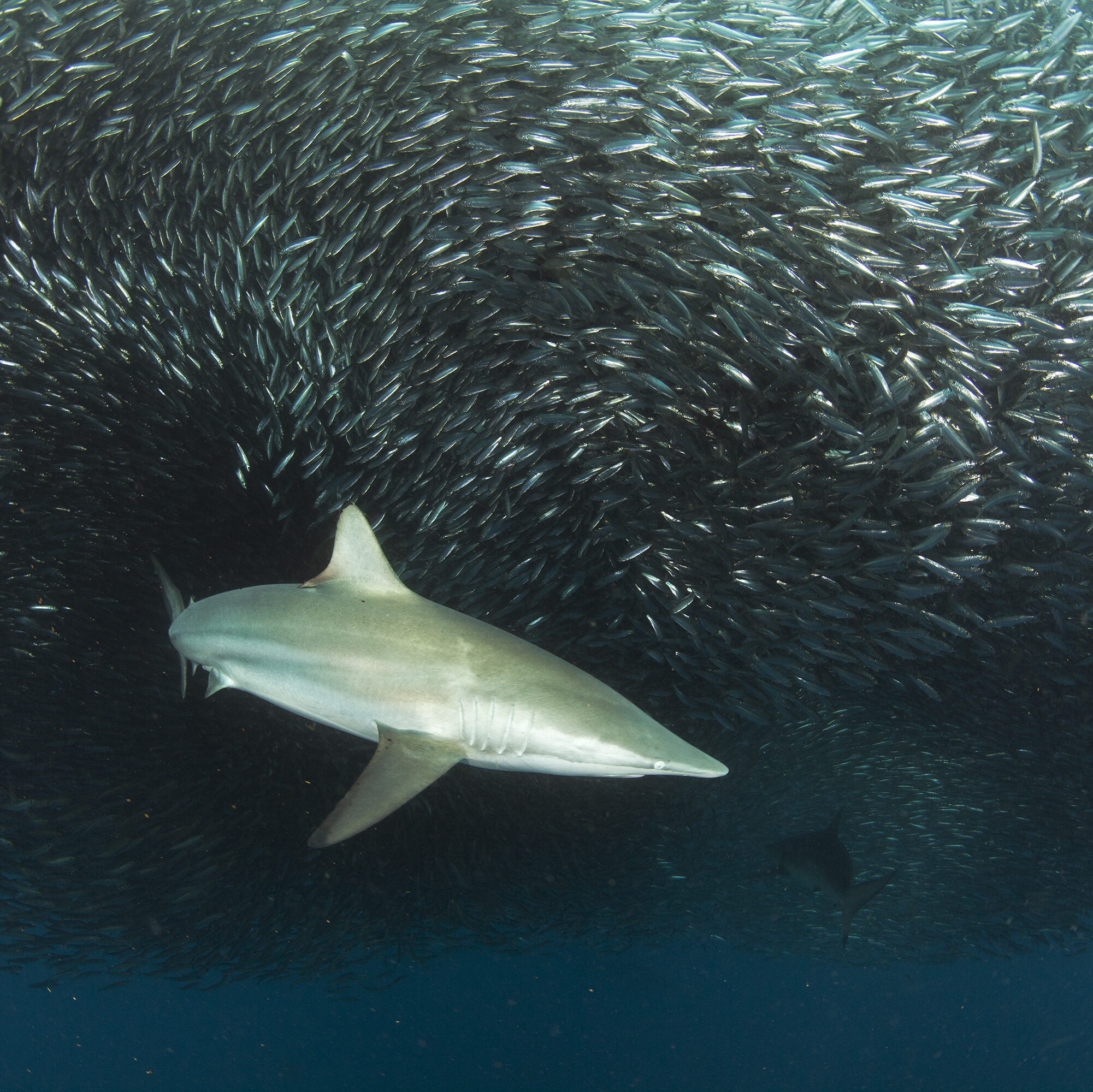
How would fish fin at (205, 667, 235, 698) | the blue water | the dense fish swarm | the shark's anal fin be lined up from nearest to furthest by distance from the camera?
the shark's anal fin
fish fin at (205, 667, 235, 698)
the dense fish swarm
the blue water

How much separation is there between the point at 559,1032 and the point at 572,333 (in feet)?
285

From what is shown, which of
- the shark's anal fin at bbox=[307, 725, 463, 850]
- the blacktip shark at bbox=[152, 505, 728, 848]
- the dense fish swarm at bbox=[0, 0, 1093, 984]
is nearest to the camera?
the shark's anal fin at bbox=[307, 725, 463, 850]

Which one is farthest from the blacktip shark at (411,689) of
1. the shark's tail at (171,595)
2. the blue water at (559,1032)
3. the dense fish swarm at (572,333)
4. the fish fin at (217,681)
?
the blue water at (559,1032)

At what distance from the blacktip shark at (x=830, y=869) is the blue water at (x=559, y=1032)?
51.6 metres

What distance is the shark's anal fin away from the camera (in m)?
2.26

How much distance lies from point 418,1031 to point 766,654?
85.4 m

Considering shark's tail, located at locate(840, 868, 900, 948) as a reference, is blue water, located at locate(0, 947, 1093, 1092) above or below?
below

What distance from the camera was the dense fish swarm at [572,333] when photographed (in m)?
4.12

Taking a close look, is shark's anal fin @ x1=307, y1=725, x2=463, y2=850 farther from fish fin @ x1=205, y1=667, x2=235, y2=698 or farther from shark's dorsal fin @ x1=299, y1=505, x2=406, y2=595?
fish fin @ x1=205, y1=667, x2=235, y2=698

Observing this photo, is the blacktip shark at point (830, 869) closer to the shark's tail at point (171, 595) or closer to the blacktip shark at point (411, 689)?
the blacktip shark at point (411, 689)

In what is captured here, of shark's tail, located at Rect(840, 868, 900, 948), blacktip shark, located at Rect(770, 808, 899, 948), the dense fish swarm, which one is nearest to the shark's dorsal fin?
the dense fish swarm

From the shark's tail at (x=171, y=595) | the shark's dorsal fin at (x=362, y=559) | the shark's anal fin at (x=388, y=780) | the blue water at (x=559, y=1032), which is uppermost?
the shark's dorsal fin at (x=362, y=559)

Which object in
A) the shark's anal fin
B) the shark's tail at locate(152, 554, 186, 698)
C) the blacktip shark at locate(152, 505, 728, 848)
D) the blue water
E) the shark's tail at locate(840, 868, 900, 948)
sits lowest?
the blue water

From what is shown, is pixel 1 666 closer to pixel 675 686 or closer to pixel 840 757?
pixel 675 686
